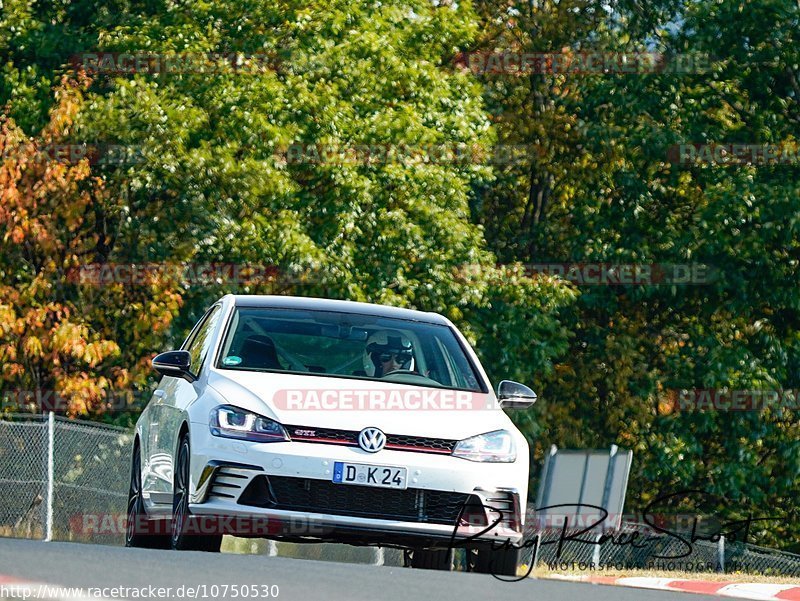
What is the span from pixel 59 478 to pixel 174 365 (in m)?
9.12

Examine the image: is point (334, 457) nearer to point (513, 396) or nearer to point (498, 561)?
point (498, 561)

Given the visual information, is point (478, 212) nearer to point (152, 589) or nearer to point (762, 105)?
point (762, 105)

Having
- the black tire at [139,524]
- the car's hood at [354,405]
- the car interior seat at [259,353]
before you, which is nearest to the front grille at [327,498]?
the car's hood at [354,405]

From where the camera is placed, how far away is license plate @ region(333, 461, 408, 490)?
974 cm

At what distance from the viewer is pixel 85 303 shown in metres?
26.1

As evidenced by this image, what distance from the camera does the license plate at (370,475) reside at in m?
9.74

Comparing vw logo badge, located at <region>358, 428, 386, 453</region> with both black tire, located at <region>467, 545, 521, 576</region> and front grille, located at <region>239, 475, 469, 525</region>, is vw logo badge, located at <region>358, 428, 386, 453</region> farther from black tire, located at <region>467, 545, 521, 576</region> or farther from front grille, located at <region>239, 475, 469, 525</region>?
black tire, located at <region>467, 545, 521, 576</region>

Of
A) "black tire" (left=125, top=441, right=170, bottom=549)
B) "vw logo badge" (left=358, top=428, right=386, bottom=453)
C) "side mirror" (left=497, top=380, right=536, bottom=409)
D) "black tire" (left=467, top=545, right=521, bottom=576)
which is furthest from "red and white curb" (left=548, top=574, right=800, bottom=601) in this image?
"black tire" (left=125, top=441, right=170, bottom=549)

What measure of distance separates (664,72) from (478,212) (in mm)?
5677

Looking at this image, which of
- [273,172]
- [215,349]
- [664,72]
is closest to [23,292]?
[273,172]

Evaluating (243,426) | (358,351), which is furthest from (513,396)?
(243,426)

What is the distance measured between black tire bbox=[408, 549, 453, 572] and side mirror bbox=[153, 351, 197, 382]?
254 cm

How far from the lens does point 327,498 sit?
32.0ft

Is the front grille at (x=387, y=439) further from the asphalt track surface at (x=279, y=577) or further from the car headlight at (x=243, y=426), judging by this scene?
the asphalt track surface at (x=279, y=577)
